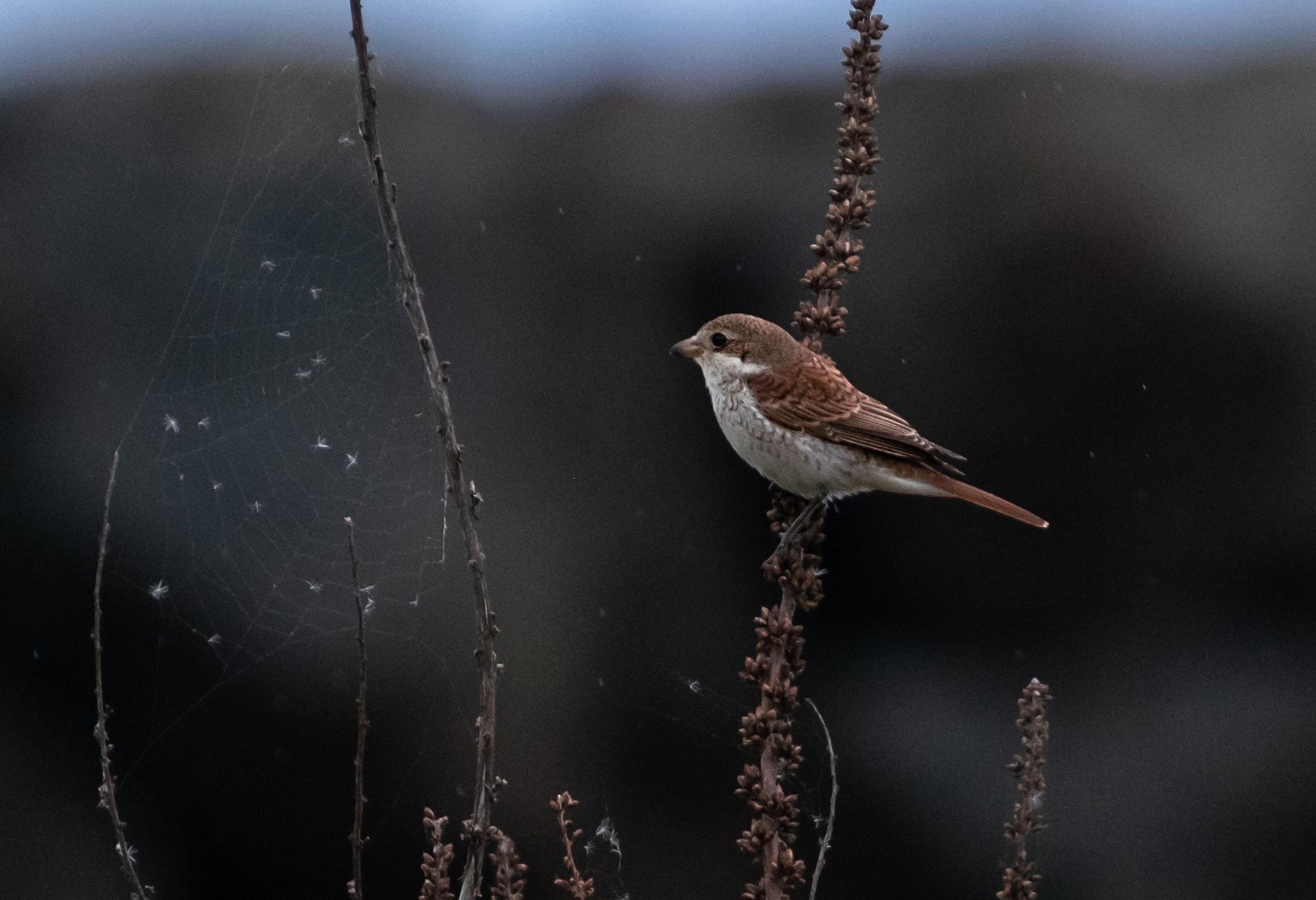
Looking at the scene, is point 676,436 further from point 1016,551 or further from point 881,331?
point 1016,551

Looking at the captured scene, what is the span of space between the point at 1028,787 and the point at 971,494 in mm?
1220

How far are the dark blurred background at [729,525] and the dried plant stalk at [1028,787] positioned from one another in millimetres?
3405

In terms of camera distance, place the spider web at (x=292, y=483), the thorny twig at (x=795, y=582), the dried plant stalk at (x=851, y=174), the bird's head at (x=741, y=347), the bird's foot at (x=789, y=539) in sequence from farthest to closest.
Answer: the spider web at (x=292, y=483)
the bird's head at (x=741, y=347)
the bird's foot at (x=789, y=539)
the dried plant stalk at (x=851, y=174)
the thorny twig at (x=795, y=582)

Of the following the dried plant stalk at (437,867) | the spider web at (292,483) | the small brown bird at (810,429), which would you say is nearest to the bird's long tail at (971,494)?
the small brown bird at (810,429)

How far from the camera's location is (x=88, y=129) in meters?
5.86

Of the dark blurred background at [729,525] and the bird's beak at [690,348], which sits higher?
the bird's beak at [690,348]

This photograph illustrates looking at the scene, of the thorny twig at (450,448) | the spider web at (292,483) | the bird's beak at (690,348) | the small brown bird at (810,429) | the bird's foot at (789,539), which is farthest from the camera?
the spider web at (292,483)

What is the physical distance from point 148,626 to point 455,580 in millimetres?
1422

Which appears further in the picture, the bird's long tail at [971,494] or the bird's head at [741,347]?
the bird's head at [741,347]

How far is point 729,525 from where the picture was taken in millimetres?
5645

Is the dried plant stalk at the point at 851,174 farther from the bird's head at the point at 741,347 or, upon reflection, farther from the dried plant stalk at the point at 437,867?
the dried plant stalk at the point at 437,867

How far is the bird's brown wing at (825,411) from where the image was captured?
3072 millimetres

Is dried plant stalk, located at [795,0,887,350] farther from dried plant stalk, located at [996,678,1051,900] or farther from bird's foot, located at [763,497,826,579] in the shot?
dried plant stalk, located at [996,678,1051,900]

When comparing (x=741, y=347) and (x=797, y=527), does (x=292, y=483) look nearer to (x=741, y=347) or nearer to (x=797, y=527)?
(x=741, y=347)
